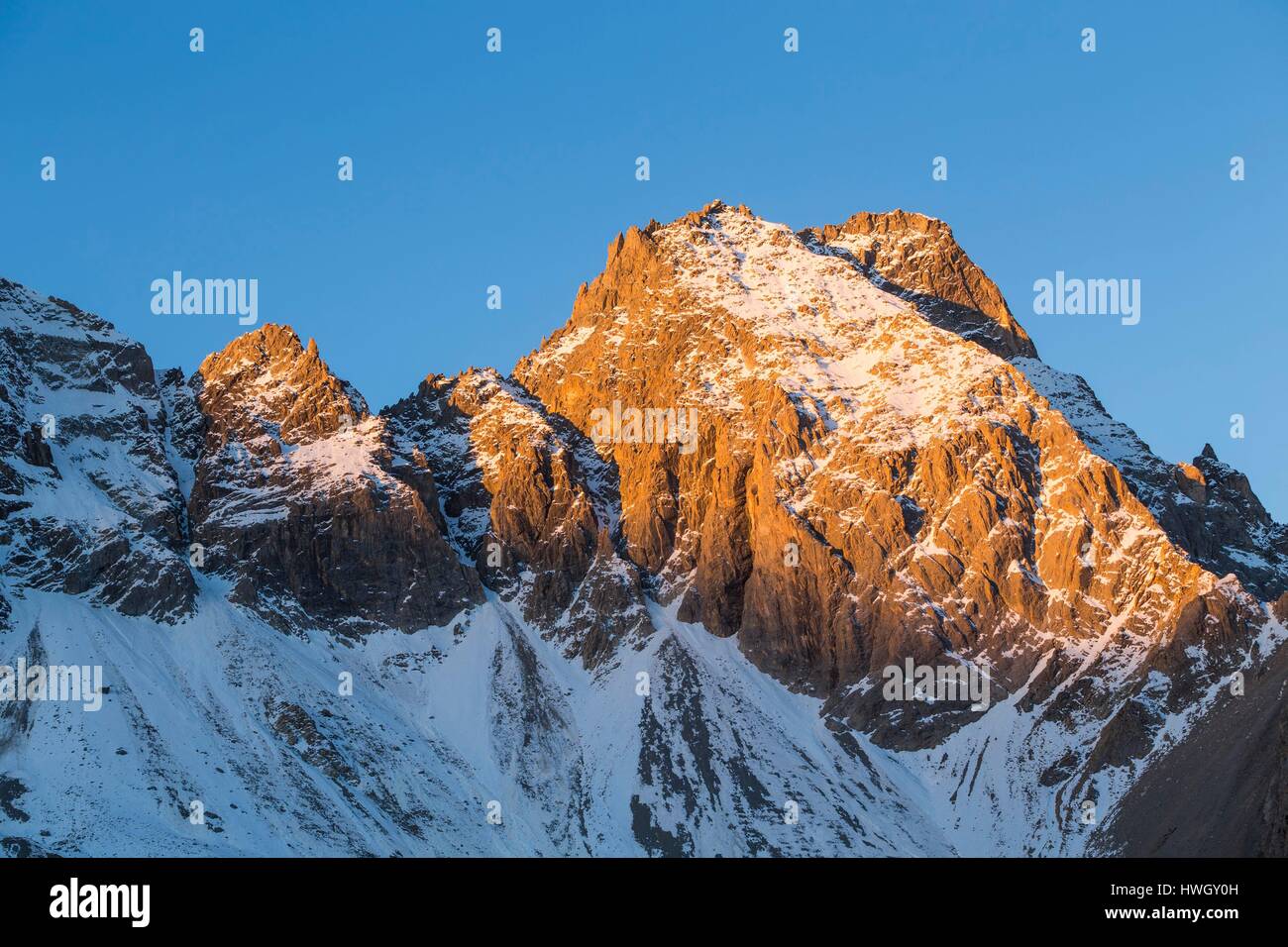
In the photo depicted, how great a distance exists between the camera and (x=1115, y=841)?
197250 millimetres
